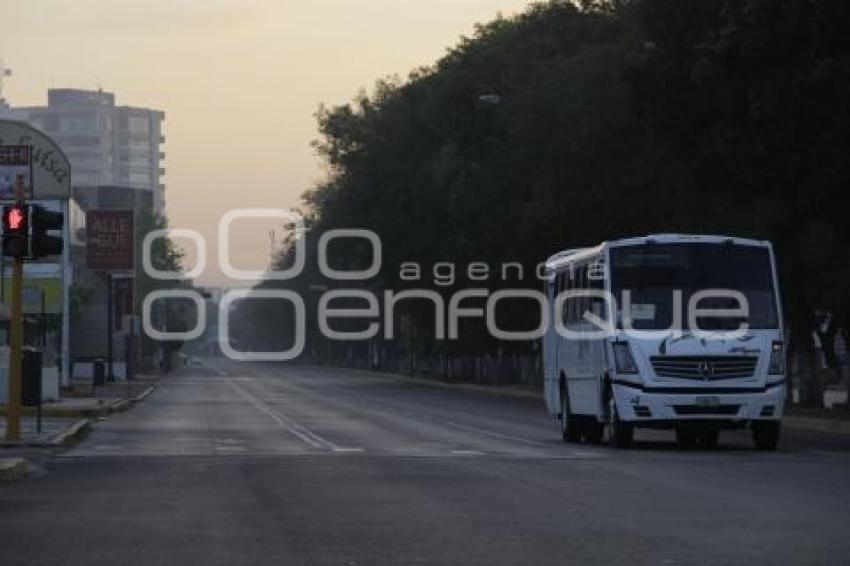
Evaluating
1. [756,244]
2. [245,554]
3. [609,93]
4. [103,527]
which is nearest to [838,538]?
[245,554]

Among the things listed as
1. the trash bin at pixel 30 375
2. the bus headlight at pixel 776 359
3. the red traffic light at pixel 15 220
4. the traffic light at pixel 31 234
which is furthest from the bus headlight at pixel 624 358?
the trash bin at pixel 30 375

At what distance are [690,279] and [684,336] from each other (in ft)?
4.20

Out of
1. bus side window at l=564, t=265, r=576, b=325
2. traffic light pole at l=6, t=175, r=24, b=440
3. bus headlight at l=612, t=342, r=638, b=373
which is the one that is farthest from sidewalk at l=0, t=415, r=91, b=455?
bus headlight at l=612, t=342, r=638, b=373

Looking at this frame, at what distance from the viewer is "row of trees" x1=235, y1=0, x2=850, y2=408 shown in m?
40.3

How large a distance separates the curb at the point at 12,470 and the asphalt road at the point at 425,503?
54 cm

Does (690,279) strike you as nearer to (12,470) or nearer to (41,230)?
(41,230)

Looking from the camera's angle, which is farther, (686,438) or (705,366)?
(686,438)

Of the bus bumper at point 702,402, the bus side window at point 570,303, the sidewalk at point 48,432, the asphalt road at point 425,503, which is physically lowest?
the asphalt road at point 425,503

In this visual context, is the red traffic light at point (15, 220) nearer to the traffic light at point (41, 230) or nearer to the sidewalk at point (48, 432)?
the traffic light at point (41, 230)

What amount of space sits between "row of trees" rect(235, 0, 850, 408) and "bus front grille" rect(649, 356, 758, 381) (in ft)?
33.1

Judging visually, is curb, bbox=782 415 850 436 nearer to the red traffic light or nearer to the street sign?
the red traffic light

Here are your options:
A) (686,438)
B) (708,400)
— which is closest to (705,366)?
(708,400)

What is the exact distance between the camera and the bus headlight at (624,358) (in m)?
30.3

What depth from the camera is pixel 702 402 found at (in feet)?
98.9
